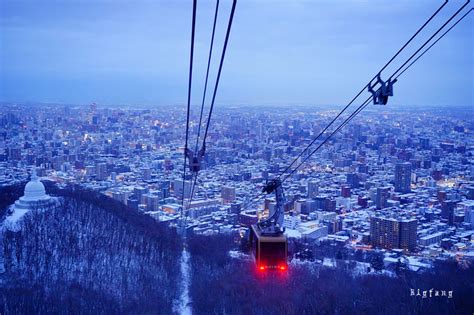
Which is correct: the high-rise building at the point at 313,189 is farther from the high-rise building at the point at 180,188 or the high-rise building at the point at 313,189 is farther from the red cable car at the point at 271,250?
the red cable car at the point at 271,250

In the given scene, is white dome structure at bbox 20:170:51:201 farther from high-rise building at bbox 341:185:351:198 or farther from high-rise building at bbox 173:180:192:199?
high-rise building at bbox 341:185:351:198

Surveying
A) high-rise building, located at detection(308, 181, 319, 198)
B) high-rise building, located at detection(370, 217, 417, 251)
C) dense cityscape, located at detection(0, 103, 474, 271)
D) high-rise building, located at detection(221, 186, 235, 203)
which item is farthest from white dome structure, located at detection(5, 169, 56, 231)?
high-rise building, located at detection(308, 181, 319, 198)

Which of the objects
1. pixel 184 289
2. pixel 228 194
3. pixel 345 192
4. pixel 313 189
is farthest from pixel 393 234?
pixel 184 289

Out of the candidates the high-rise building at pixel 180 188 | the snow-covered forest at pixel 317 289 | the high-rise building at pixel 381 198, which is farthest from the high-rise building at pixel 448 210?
the high-rise building at pixel 180 188

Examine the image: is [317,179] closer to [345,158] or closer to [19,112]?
[345,158]

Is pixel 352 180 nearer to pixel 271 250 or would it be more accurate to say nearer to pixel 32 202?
pixel 32 202

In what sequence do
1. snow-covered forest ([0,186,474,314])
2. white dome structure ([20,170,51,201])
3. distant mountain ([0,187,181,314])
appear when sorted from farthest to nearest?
white dome structure ([20,170,51,201])
snow-covered forest ([0,186,474,314])
distant mountain ([0,187,181,314])
